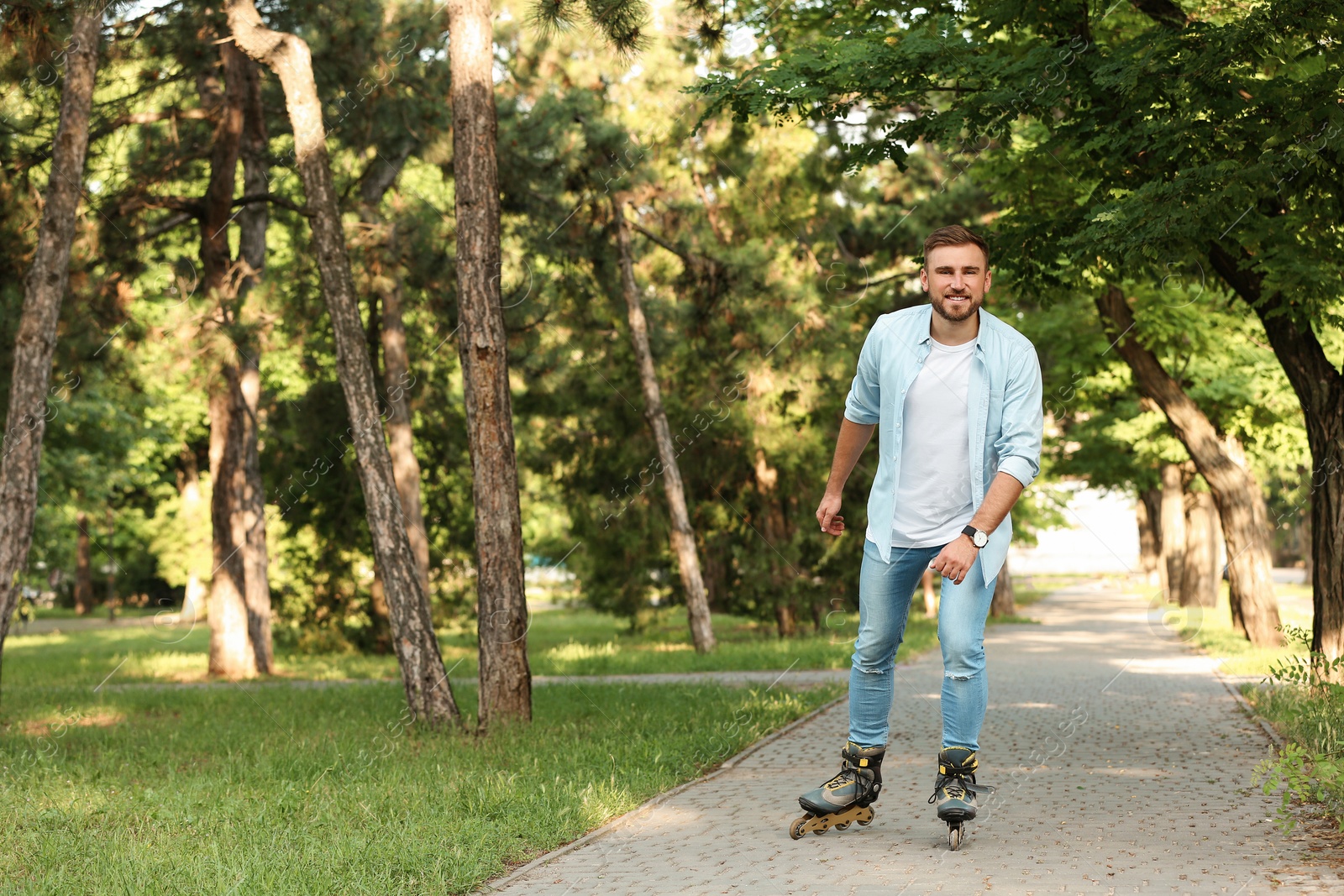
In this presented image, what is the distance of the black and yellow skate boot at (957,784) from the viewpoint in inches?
192

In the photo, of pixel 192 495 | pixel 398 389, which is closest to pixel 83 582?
pixel 192 495

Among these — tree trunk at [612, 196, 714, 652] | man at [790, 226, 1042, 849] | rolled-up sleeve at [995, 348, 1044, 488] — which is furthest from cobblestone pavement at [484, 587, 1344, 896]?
tree trunk at [612, 196, 714, 652]

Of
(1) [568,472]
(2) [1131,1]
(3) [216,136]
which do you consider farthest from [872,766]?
(1) [568,472]

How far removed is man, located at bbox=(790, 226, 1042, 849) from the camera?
4852 mm

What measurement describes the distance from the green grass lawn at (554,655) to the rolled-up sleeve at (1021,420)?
1205 centimetres

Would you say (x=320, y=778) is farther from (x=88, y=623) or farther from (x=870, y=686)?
(x=88, y=623)

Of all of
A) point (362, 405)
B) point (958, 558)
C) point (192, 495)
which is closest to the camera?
point (958, 558)

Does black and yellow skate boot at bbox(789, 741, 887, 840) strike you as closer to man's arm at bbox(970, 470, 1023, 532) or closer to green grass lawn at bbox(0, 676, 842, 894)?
man's arm at bbox(970, 470, 1023, 532)

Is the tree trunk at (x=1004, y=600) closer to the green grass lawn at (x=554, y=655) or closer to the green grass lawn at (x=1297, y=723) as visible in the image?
the green grass lawn at (x=554, y=655)

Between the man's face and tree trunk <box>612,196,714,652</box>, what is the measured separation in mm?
14282

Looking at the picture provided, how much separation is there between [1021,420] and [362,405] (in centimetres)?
642

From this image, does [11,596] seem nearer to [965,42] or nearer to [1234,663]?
[965,42]

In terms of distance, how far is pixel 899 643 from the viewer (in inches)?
201

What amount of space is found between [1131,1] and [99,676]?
658 inches
